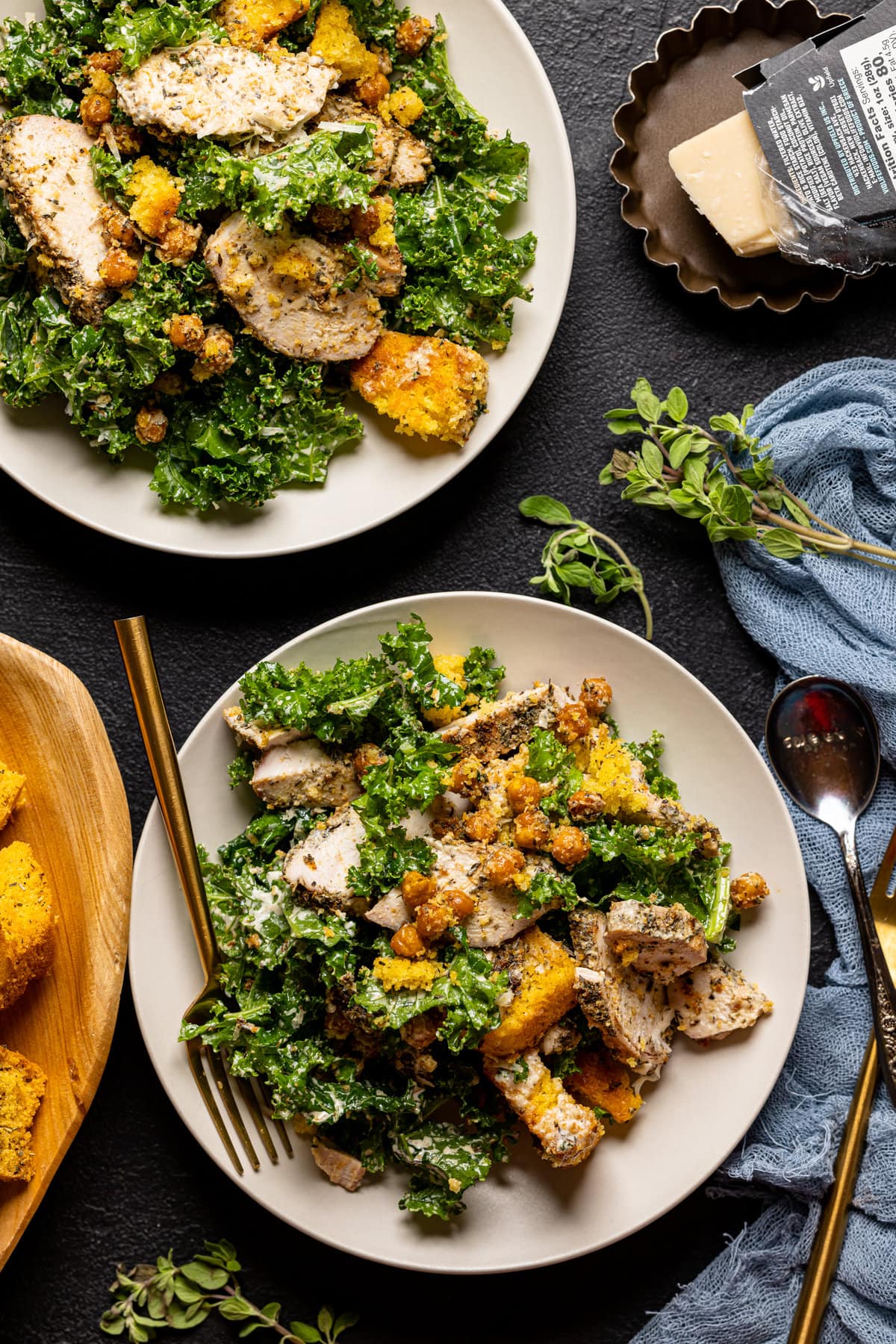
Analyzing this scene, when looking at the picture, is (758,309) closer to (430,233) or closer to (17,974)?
(430,233)

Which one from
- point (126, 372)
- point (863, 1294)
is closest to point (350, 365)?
point (126, 372)

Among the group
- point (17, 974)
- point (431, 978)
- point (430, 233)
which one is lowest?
point (431, 978)

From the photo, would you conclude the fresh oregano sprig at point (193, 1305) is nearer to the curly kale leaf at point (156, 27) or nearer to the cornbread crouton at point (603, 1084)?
the cornbread crouton at point (603, 1084)

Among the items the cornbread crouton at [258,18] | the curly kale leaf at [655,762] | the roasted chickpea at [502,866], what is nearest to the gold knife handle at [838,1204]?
the curly kale leaf at [655,762]

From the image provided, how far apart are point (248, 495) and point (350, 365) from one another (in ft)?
1.40

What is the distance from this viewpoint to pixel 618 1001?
8.11 ft

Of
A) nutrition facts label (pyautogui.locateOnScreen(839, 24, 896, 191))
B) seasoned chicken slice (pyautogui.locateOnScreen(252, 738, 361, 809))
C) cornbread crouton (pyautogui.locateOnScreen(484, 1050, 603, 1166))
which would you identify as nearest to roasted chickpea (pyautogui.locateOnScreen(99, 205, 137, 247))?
seasoned chicken slice (pyautogui.locateOnScreen(252, 738, 361, 809))

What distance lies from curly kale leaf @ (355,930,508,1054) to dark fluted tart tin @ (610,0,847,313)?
185 centimetres

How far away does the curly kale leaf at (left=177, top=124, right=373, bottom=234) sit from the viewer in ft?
7.86

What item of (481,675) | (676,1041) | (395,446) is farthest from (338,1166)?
(395,446)

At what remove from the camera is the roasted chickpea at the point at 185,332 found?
8.24 ft

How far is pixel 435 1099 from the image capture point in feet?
8.36

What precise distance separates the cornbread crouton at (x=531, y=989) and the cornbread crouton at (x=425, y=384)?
1237mm

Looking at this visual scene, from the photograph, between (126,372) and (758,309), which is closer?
(126,372)
